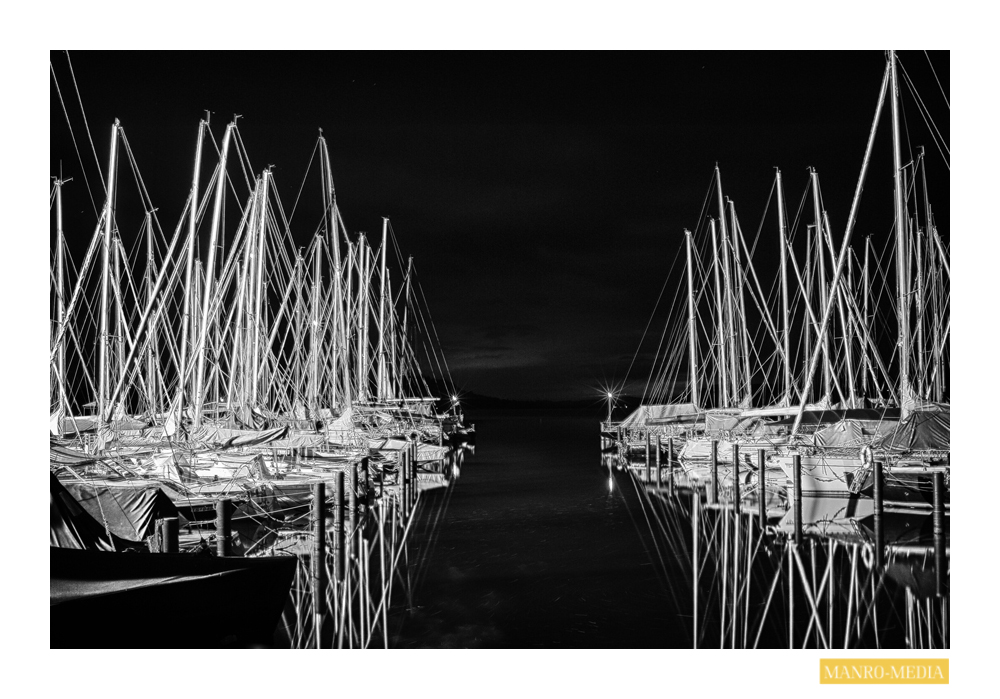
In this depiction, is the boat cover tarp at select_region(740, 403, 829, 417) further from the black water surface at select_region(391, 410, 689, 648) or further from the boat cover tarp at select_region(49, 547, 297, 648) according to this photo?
the boat cover tarp at select_region(49, 547, 297, 648)

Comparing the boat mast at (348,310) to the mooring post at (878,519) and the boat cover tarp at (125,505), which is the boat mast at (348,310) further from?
the mooring post at (878,519)

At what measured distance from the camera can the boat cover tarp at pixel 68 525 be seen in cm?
756

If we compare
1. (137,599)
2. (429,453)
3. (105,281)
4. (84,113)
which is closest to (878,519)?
(137,599)

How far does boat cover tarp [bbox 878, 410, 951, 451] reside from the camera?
42.5 feet

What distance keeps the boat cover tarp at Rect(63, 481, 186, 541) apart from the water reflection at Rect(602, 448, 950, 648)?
698 centimetres

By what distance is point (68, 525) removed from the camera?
777 centimetres

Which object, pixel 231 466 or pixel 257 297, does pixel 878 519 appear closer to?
pixel 231 466

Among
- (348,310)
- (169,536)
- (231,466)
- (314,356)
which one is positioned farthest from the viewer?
(348,310)

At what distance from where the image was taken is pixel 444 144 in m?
9.59

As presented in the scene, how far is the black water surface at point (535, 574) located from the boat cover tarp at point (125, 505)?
3.60m

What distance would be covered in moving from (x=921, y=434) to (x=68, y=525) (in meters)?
12.2
